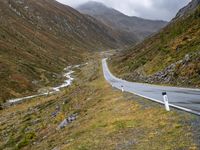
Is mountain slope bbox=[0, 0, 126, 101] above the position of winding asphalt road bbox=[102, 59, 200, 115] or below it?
above

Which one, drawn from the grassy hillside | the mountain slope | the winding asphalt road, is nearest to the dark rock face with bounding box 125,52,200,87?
the grassy hillside

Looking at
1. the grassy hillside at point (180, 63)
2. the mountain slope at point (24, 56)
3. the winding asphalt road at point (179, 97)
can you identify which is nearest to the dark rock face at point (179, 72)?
the grassy hillside at point (180, 63)

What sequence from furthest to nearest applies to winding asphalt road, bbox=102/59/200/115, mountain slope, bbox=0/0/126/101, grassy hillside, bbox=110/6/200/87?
1. mountain slope, bbox=0/0/126/101
2. grassy hillside, bbox=110/6/200/87
3. winding asphalt road, bbox=102/59/200/115

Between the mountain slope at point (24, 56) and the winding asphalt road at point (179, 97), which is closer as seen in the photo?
the winding asphalt road at point (179, 97)

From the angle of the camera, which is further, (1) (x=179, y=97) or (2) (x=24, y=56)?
(2) (x=24, y=56)

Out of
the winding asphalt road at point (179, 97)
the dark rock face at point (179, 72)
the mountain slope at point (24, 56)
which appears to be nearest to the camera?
the winding asphalt road at point (179, 97)

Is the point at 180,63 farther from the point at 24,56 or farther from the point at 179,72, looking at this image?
the point at 24,56

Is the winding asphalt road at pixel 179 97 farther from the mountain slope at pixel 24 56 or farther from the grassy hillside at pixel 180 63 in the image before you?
the mountain slope at pixel 24 56

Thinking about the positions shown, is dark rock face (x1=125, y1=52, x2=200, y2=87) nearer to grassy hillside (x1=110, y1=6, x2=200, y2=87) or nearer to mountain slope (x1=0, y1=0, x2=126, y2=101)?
grassy hillside (x1=110, y1=6, x2=200, y2=87)

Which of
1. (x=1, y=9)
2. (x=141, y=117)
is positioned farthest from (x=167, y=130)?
(x=1, y=9)

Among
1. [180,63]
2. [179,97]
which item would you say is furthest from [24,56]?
[179,97]

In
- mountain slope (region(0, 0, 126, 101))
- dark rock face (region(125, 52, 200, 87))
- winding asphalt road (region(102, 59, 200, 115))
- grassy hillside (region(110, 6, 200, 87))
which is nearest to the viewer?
winding asphalt road (region(102, 59, 200, 115))

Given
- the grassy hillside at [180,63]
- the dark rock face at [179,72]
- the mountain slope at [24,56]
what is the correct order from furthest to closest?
the mountain slope at [24,56] < the dark rock face at [179,72] < the grassy hillside at [180,63]

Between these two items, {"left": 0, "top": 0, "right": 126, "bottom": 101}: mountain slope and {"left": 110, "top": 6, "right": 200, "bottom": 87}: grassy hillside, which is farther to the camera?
{"left": 0, "top": 0, "right": 126, "bottom": 101}: mountain slope
